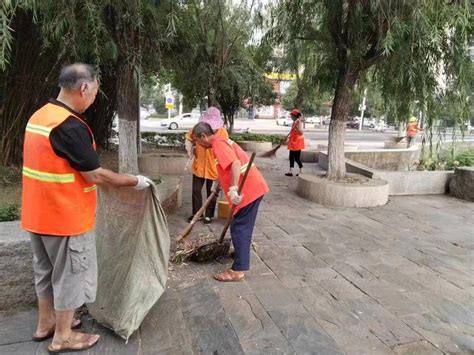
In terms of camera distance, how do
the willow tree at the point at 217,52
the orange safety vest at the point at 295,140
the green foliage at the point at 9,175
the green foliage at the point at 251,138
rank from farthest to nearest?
the green foliage at the point at 251,138 → the willow tree at the point at 217,52 → the orange safety vest at the point at 295,140 → the green foliage at the point at 9,175

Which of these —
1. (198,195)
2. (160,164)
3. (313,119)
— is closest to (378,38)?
(198,195)

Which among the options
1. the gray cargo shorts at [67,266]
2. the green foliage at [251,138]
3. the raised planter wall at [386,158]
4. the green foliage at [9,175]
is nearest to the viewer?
the gray cargo shorts at [67,266]

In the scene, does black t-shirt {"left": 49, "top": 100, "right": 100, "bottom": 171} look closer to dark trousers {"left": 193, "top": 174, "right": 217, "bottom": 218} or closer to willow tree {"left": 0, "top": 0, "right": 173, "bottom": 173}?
willow tree {"left": 0, "top": 0, "right": 173, "bottom": 173}

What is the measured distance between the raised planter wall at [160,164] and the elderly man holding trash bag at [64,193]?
18.3 ft

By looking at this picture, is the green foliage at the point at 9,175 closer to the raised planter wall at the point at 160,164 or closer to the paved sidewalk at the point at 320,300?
the paved sidewalk at the point at 320,300

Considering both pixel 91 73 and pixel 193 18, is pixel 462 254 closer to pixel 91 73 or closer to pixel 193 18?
pixel 91 73

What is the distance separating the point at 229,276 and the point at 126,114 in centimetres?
257

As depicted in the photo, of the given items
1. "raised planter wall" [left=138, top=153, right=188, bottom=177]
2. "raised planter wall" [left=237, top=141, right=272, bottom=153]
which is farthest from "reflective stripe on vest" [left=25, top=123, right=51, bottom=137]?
"raised planter wall" [left=237, top=141, right=272, bottom=153]

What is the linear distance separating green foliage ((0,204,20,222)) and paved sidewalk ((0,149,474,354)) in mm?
756

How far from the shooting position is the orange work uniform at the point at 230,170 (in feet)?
10.4

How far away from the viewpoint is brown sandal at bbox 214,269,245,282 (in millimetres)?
3414

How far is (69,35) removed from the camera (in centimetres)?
361

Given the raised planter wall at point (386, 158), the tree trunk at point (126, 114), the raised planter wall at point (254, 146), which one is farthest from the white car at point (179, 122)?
the tree trunk at point (126, 114)

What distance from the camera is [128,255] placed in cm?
265
